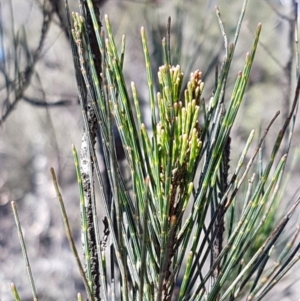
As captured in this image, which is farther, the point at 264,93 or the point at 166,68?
the point at 264,93

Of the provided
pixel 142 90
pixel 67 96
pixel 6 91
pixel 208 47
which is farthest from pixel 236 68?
pixel 6 91

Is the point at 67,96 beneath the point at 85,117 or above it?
above

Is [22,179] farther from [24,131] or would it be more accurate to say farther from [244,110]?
[244,110]

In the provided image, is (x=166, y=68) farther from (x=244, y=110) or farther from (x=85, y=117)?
(x=244, y=110)

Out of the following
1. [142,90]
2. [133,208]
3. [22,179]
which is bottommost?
[133,208]

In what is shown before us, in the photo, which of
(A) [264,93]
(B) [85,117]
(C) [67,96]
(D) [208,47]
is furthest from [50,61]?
(B) [85,117]

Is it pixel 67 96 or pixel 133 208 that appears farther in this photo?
pixel 67 96
